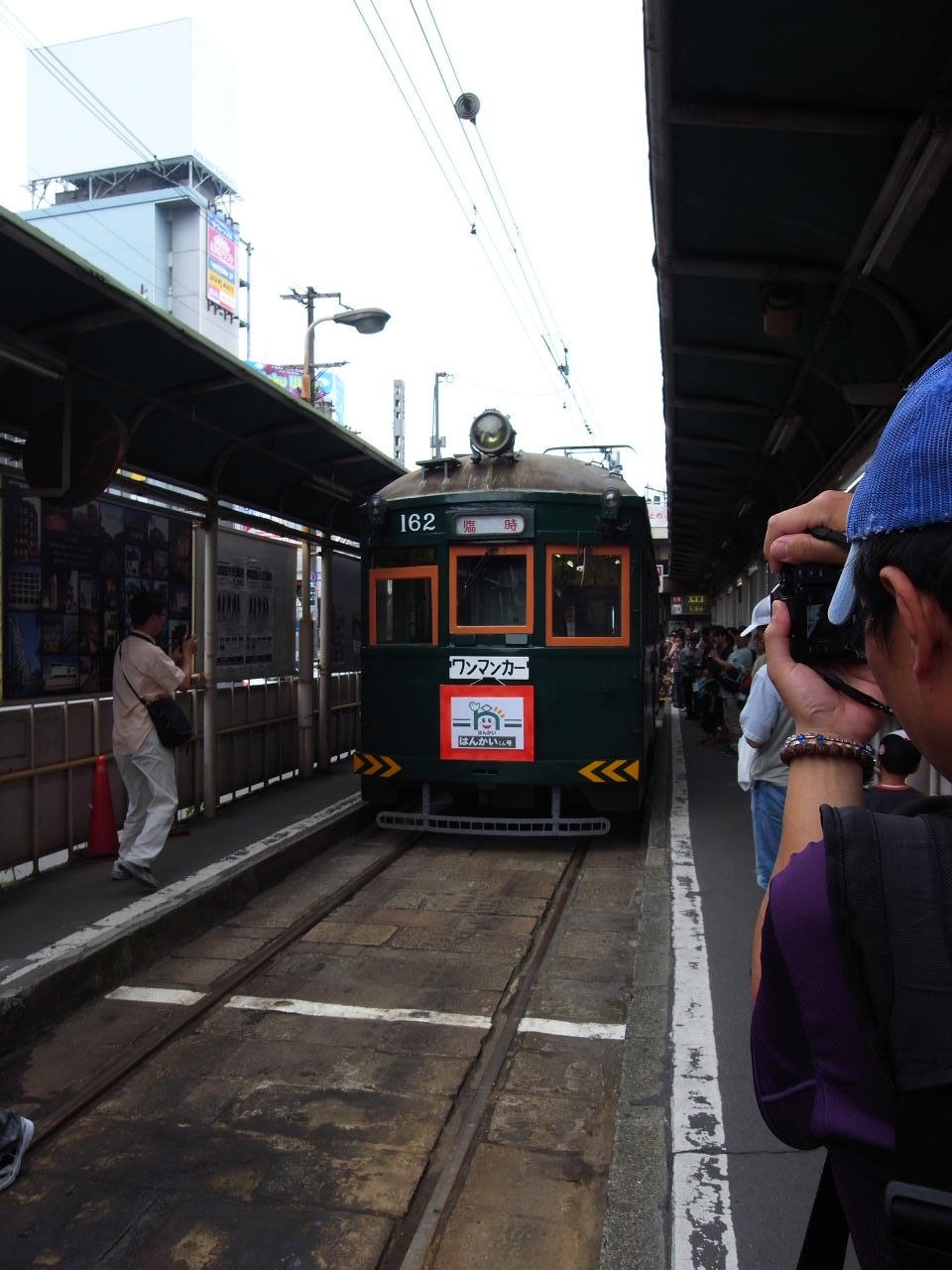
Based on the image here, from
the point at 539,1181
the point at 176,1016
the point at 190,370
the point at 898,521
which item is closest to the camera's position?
the point at 898,521

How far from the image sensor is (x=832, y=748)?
1.22 m

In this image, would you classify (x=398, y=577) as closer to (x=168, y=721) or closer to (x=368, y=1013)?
(x=168, y=721)

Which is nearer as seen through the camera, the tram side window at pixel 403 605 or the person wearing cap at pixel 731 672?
the tram side window at pixel 403 605

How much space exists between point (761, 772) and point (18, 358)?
14.5 ft

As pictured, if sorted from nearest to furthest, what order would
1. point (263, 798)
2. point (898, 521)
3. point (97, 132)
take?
point (898, 521)
point (263, 798)
point (97, 132)

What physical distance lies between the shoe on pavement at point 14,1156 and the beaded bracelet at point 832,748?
3.12m

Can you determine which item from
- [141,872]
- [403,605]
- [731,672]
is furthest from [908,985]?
[731,672]

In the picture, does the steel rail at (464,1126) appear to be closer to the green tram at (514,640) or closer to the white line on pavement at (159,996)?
the white line on pavement at (159,996)

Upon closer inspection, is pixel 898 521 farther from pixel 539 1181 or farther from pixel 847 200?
pixel 847 200

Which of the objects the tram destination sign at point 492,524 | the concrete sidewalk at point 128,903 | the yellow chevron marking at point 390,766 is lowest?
the concrete sidewalk at point 128,903

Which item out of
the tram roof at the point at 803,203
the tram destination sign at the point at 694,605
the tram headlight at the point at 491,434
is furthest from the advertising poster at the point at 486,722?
the tram destination sign at the point at 694,605

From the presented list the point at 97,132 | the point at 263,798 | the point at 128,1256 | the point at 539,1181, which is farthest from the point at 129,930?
the point at 97,132

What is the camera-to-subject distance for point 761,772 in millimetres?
4605

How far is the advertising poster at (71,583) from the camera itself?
6.31 metres
